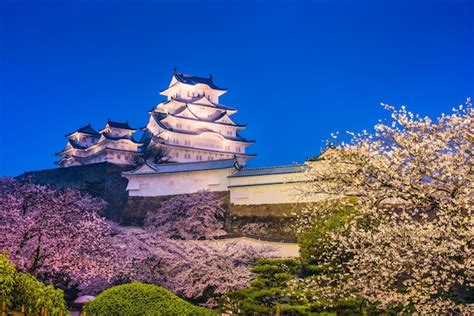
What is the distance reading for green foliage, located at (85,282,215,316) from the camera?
14016mm

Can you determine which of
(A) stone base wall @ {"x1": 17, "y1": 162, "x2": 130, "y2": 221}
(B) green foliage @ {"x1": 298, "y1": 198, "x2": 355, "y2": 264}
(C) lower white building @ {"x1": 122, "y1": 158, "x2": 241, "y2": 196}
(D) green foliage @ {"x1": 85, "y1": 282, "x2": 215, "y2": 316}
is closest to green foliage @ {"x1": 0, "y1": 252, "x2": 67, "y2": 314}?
(D) green foliage @ {"x1": 85, "y1": 282, "x2": 215, "y2": 316}

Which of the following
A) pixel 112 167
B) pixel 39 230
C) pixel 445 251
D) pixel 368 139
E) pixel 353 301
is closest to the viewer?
pixel 445 251

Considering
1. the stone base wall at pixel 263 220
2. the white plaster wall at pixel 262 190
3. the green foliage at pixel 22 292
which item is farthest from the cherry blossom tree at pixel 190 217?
the green foliage at pixel 22 292

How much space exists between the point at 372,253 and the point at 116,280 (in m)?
15.7

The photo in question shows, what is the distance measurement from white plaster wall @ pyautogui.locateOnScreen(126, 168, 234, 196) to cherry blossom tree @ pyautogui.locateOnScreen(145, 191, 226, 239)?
0.88m

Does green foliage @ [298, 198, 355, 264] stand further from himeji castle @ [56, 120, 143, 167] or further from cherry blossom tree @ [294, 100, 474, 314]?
himeji castle @ [56, 120, 143, 167]

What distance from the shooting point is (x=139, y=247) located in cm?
2603

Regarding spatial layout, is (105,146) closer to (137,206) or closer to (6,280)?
(137,206)

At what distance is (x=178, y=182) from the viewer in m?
34.7

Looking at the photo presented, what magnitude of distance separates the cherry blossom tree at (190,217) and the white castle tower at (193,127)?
48.9 feet

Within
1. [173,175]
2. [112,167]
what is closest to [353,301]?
[173,175]

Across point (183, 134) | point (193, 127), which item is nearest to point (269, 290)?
point (183, 134)

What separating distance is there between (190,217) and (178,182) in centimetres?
434

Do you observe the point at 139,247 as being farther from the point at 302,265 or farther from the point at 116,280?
the point at 302,265
